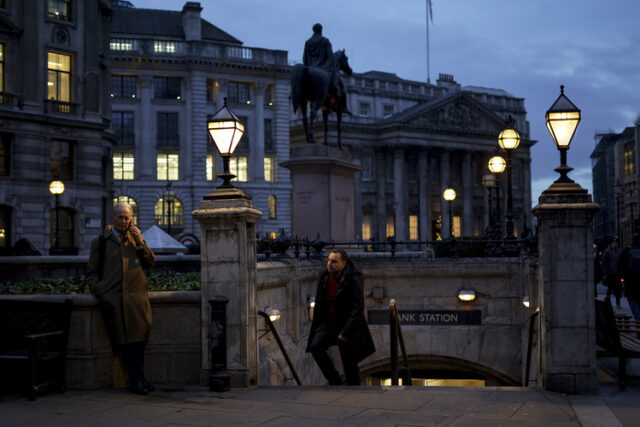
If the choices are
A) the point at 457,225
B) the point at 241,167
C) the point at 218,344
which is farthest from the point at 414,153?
the point at 218,344

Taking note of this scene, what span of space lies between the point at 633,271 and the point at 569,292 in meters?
6.00

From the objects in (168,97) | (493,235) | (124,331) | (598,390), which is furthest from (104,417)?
(168,97)

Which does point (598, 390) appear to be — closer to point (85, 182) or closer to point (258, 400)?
point (258, 400)

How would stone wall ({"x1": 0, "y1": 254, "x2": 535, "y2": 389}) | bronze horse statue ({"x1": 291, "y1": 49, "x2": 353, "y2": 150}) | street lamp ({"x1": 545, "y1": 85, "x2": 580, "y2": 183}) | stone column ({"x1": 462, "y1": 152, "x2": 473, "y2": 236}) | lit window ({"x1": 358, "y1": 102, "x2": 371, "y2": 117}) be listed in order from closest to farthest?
street lamp ({"x1": 545, "y1": 85, "x2": 580, "y2": 183}) → stone wall ({"x1": 0, "y1": 254, "x2": 535, "y2": 389}) → bronze horse statue ({"x1": 291, "y1": 49, "x2": 353, "y2": 150}) → lit window ({"x1": 358, "y1": 102, "x2": 371, "y2": 117}) → stone column ({"x1": 462, "y1": 152, "x2": 473, "y2": 236})

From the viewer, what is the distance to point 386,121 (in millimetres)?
91875

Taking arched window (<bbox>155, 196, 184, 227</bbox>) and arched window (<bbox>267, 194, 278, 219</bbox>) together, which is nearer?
arched window (<bbox>155, 196, 184, 227</bbox>)

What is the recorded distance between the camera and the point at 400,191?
92750 millimetres

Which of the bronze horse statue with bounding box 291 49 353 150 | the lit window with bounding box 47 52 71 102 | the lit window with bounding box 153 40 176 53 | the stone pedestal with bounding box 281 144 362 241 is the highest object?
the lit window with bounding box 153 40 176 53

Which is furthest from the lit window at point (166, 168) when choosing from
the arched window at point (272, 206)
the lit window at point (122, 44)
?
the lit window at point (122, 44)

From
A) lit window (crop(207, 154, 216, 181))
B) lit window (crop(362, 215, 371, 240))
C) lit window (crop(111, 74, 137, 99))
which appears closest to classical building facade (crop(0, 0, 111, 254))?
lit window (crop(111, 74, 137, 99))

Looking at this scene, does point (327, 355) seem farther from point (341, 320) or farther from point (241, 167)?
point (241, 167)

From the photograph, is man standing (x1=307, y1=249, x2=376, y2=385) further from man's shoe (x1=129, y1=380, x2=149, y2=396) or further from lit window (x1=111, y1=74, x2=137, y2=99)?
lit window (x1=111, y1=74, x2=137, y2=99)

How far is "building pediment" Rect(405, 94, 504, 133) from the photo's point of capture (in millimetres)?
93438

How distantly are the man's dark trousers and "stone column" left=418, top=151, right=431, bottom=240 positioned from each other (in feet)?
274
